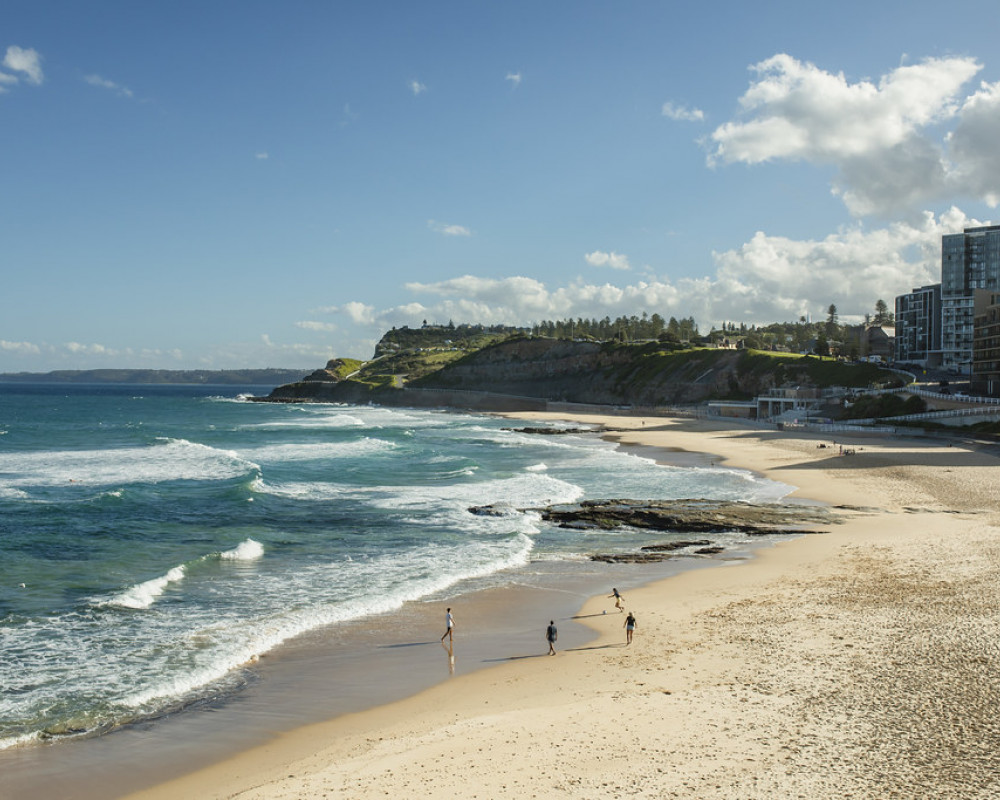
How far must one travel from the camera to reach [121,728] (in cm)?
1538

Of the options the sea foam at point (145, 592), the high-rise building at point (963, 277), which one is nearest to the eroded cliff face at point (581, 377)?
the high-rise building at point (963, 277)

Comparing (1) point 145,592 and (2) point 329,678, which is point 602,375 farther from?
(2) point 329,678

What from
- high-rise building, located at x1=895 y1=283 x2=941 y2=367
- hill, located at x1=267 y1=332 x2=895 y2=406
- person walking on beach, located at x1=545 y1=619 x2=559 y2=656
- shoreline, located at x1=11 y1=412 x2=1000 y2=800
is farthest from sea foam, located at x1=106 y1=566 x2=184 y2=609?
high-rise building, located at x1=895 y1=283 x2=941 y2=367

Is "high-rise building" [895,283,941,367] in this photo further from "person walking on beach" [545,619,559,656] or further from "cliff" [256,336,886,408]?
"person walking on beach" [545,619,559,656]

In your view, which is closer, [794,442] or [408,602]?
[408,602]

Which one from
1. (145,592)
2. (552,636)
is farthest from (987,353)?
(145,592)

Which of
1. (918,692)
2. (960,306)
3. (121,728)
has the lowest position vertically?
(121,728)

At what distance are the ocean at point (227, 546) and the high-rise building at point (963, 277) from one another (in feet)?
271

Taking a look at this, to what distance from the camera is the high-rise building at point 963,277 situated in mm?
118812

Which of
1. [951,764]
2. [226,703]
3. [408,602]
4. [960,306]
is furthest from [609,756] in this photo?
[960,306]

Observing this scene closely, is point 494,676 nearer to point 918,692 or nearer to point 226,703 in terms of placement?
point 226,703

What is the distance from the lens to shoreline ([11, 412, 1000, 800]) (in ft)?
39.4

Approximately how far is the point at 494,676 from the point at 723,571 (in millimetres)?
11859

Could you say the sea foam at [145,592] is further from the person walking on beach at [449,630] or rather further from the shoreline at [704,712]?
the shoreline at [704,712]
